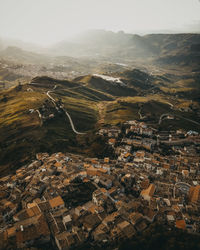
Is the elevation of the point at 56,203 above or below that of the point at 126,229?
above

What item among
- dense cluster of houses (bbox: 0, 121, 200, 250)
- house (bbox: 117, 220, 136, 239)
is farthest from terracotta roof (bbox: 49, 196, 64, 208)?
house (bbox: 117, 220, 136, 239)

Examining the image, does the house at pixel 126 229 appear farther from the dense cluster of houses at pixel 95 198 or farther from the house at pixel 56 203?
the house at pixel 56 203

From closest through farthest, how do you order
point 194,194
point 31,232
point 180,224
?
1. point 31,232
2. point 180,224
3. point 194,194

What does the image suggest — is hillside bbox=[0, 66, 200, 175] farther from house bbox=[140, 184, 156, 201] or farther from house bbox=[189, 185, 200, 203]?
house bbox=[189, 185, 200, 203]

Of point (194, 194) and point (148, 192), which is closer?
point (148, 192)

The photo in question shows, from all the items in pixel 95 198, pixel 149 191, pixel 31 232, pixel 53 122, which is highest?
pixel 31 232

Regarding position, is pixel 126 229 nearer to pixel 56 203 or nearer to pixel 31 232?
pixel 56 203

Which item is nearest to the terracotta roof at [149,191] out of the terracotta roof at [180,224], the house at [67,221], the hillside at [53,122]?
the terracotta roof at [180,224]

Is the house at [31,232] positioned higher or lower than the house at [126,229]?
higher

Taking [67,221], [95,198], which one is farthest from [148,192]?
[67,221]

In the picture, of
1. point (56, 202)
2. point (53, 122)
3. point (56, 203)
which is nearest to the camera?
point (56, 203)
